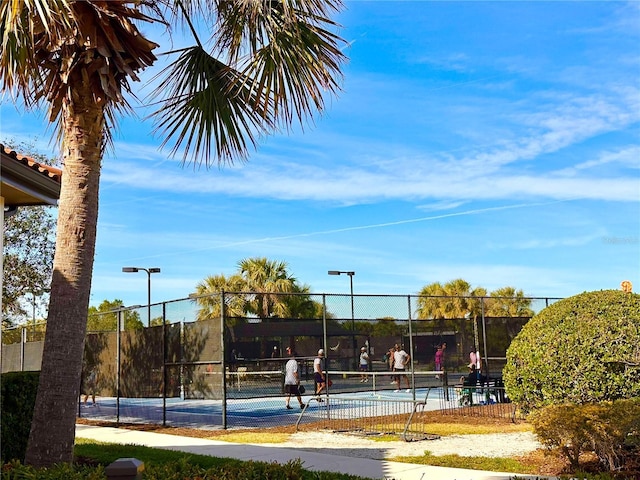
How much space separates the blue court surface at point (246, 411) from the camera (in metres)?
17.9

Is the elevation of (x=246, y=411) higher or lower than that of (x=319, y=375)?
lower

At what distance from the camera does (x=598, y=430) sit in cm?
898

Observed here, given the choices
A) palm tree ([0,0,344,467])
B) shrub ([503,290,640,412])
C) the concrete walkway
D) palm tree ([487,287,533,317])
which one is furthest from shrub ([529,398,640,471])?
palm tree ([487,287,533,317])

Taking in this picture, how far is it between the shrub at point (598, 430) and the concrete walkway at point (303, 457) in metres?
0.70

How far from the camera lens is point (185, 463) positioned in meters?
5.94

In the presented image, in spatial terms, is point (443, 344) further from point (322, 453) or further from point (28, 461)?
point (28, 461)

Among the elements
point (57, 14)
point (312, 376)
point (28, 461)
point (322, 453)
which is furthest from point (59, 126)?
point (312, 376)

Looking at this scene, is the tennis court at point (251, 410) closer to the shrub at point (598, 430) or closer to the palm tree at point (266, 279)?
the shrub at point (598, 430)

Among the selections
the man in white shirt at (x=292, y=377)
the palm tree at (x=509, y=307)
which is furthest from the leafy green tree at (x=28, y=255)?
the palm tree at (x=509, y=307)

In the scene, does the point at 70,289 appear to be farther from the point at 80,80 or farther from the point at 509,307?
the point at 509,307

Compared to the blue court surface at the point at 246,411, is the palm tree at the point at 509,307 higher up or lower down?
higher up

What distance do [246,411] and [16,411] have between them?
11.2m

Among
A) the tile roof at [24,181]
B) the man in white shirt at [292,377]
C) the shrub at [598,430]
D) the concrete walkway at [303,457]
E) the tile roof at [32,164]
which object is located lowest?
the concrete walkway at [303,457]

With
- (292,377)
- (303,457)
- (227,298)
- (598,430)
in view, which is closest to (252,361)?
(292,377)
